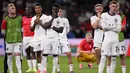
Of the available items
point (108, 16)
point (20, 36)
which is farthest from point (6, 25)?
point (108, 16)

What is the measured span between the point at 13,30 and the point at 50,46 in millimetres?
1199

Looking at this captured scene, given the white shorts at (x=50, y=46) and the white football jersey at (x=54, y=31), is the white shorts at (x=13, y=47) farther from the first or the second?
the white football jersey at (x=54, y=31)

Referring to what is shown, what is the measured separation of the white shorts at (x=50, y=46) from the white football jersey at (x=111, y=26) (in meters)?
1.86

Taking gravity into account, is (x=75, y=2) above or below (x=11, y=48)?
above

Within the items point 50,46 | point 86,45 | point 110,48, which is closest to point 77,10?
point 86,45

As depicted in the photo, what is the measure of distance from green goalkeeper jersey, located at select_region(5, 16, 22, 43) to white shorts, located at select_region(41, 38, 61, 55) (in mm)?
753

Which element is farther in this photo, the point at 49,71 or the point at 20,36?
the point at 49,71

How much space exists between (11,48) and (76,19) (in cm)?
1474

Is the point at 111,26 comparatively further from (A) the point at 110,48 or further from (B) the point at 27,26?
(B) the point at 27,26

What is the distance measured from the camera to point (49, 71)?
1889 cm

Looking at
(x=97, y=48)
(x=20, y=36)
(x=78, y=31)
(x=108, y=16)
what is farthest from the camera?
(x=78, y=31)

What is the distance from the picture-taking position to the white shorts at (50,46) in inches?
648

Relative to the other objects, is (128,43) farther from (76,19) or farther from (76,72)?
(76,72)

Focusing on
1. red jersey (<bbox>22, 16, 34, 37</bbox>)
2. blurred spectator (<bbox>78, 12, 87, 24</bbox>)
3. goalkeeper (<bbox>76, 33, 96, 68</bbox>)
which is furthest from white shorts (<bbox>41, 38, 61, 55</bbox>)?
blurred spectator (<bbox>78, 12, 87, 24</bbox>)
